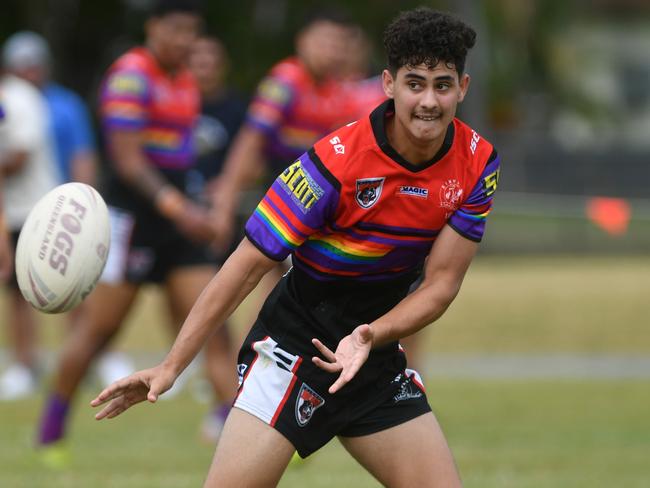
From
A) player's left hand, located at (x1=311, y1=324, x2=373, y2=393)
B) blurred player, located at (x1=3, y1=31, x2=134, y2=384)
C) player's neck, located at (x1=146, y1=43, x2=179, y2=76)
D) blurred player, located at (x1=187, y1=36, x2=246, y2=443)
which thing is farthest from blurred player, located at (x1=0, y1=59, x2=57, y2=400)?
player's left hand, located at (x1=311, y1=324, x2=373, y2=393)

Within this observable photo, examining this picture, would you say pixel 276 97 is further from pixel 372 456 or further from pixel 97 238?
pixel 372 456

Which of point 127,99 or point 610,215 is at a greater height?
point 127,99

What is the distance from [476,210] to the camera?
4.77 m

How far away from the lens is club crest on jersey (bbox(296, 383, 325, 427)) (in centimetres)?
473

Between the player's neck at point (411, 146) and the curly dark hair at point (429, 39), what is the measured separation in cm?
22

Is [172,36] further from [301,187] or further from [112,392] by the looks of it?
[112,392]

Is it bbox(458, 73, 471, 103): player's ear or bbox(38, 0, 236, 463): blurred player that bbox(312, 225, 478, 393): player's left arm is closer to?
bbox(458, 73, 471, 103): player's ear

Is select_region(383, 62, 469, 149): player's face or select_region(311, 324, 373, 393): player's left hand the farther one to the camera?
select_region(383, 62, 469, 149): player's face

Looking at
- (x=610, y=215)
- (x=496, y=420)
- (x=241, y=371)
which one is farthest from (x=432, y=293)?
(x=610, y=215)

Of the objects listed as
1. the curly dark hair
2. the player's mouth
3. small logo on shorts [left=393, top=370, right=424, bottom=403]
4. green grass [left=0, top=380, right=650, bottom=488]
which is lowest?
green grass [left=0, top=380, right=650, bottom=488]

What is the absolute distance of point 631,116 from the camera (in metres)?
47.4

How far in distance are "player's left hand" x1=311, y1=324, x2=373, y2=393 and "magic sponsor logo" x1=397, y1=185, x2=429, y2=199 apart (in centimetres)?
54

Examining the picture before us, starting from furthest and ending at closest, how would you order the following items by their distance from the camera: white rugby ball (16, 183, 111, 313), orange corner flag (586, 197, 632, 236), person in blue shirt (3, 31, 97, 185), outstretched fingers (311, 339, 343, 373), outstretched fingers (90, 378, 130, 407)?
orange corner flag (586, 197, 632, 236), person in blue shirt (3, 31, 97, 185), white rugby ball (16, 183, 111, 313), outstretched fingers (90, 378, 130, 407), outstretched fingers (311, 339, 343, 373)

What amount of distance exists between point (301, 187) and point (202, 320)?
1.85 ft
